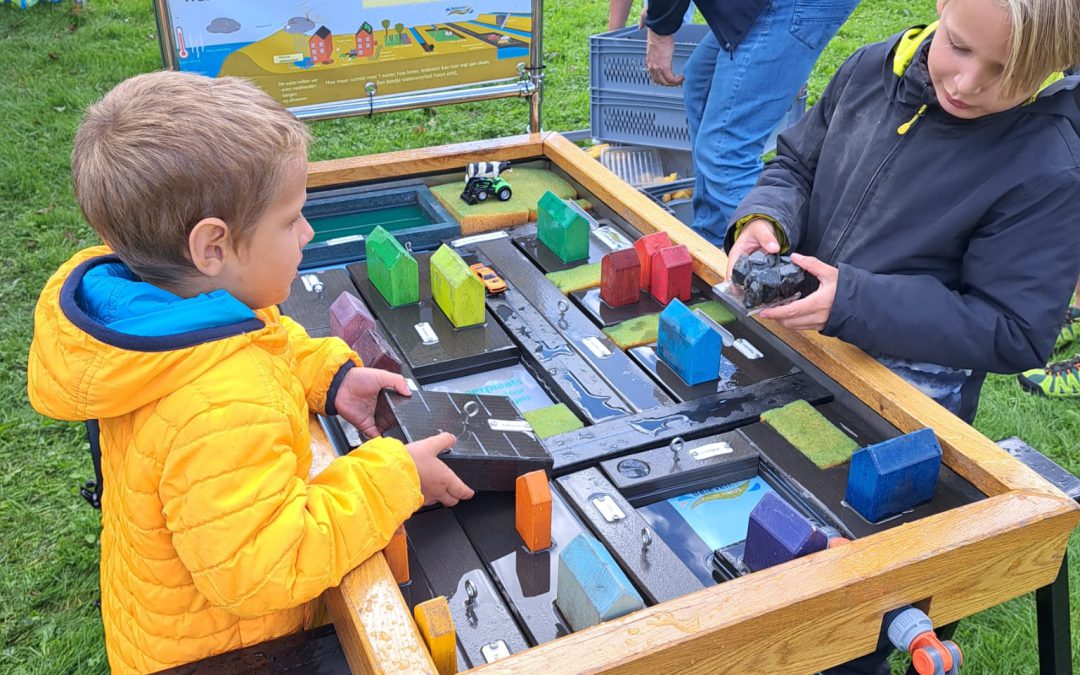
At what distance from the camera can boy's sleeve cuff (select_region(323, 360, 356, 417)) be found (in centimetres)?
167

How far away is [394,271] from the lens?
6.54 feet

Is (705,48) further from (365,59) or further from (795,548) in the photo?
(795,548)

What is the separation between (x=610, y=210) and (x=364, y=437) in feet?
3.50

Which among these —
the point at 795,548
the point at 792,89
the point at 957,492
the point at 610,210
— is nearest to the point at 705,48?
the point at 792,89

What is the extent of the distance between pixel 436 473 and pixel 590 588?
300 mm

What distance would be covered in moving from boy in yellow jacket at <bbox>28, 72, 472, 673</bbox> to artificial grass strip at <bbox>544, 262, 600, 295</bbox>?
0.85 m

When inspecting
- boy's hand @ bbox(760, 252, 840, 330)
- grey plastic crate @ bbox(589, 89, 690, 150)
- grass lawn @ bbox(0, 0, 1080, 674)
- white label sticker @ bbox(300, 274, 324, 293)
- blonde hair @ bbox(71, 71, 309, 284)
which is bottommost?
grass lawn @ bbox(0, 0, 1080, 674)

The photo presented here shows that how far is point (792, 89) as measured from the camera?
292cm

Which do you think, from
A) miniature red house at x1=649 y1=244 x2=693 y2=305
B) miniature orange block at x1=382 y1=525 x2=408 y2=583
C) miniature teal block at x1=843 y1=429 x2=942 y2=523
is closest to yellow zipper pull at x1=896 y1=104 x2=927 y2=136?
miniature red house at x1=649 y1=244 x2=693 y2=305

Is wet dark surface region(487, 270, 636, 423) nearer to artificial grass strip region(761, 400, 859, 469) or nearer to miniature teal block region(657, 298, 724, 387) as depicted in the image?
miniature teal block region(657, 298, 724, 387)

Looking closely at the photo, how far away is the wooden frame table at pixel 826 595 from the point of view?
3.80 feet

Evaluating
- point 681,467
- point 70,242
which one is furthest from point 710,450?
point 70,242

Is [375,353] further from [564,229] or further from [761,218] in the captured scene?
[761,218]

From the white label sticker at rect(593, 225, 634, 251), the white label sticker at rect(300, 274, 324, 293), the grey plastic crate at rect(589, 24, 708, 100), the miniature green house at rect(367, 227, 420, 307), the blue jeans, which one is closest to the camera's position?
the miniature green house at rect(367, 227, 420, 307)
